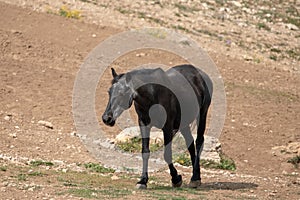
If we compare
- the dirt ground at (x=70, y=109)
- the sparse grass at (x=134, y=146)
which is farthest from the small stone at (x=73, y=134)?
the sparse grass at (x=134, y=146)

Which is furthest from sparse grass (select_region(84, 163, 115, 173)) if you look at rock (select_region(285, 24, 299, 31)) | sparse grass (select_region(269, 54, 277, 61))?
rock (select_region(285, 24, 299, 31))

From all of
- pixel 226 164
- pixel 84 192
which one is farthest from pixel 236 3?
pixel 84 192

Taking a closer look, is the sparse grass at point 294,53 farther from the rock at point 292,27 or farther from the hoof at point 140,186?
the hoof at point 140,186

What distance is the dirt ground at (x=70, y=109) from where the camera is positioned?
1175 cm

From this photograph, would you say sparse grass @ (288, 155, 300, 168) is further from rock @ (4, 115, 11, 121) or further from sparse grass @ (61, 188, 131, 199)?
rock @ (4, 115, 11, 121)

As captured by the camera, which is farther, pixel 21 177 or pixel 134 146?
pixel 134 146

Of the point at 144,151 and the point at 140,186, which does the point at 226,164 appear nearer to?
the point at 144,151

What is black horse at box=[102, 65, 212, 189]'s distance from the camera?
10.2m

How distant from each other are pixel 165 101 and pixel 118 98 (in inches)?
38.9

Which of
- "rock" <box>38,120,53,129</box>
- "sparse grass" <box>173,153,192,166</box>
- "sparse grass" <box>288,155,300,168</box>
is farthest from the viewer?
"rock" <box>38,120,53,129</box>

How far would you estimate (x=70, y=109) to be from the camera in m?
17.0

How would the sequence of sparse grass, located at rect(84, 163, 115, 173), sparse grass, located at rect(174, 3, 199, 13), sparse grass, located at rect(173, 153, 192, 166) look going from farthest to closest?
sparse grass, located at rect(174, 3, 199, 13), sparse grass, located at rect(173, 153, 192, 166), sparse grass, located at rect(84, 163, 115, 173)

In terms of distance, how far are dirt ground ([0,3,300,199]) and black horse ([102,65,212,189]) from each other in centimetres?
81

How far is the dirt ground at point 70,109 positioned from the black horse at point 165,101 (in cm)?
81
